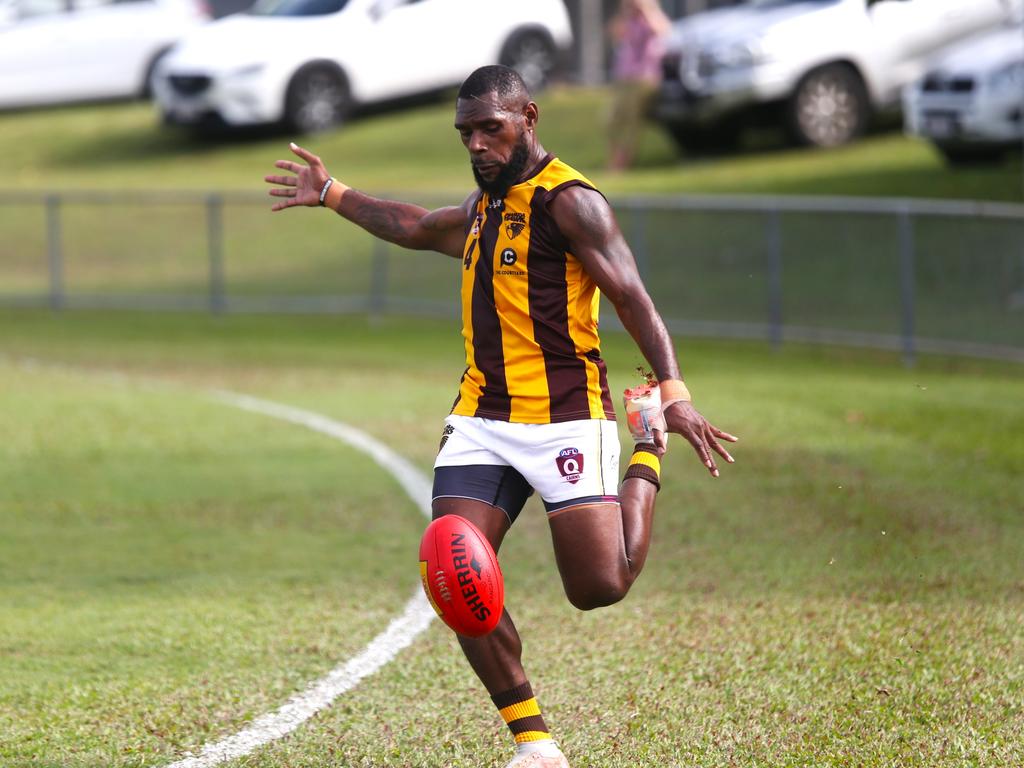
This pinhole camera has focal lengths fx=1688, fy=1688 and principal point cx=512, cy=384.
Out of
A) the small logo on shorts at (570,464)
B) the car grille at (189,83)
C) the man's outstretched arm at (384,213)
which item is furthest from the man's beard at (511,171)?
the car grille at (189,83)

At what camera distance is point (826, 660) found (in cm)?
655

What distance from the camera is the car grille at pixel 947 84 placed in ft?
63.3

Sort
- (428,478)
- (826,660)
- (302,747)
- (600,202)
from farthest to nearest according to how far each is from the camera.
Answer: (428,478) < (826,660) < (302,747) < (600,202)

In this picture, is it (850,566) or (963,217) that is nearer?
(850,566)

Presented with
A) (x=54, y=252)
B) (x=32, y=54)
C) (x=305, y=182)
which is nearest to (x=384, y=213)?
(x=305, y=182)

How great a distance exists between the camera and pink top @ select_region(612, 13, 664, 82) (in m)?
22.3

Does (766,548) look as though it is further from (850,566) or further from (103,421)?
(103,421)

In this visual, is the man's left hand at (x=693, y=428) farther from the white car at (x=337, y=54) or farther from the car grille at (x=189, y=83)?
the car grille at (x=189, y=83)

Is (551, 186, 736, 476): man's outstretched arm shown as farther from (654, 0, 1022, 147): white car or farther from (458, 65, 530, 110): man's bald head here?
(654, 0, 1022, 147): white car

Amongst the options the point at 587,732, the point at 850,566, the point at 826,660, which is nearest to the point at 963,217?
the point at 850,566

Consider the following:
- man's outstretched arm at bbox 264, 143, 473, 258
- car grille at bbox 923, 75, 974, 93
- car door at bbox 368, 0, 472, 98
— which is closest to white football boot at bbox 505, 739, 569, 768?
man's outstretched arm at bbox 264, 143, 473, 258

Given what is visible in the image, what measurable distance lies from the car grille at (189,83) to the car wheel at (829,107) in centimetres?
775

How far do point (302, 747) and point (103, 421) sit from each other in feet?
25.6

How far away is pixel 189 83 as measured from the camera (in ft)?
72.8
